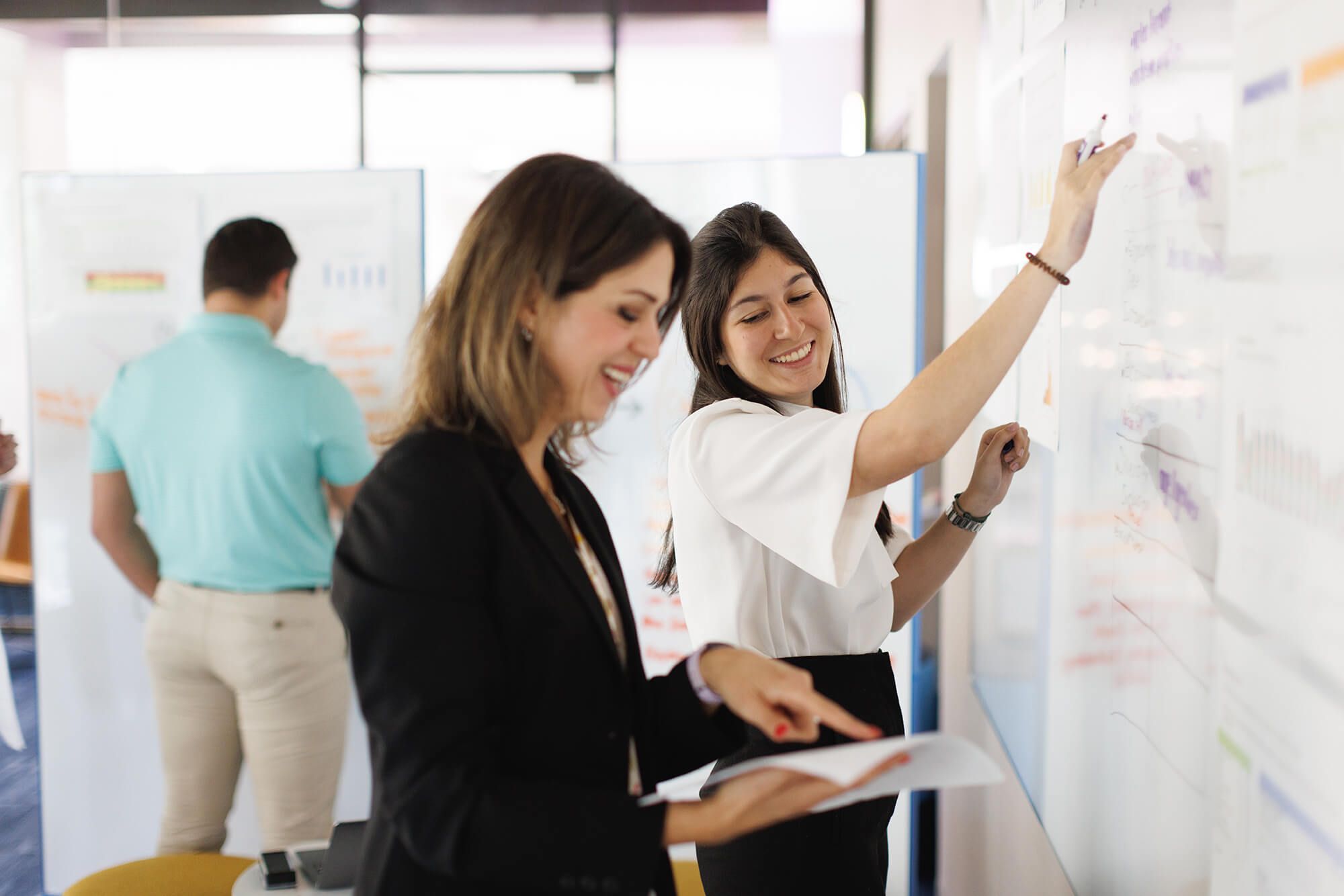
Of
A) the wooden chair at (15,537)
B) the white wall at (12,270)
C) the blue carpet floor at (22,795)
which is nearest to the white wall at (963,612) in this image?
the blue carpet floor at (22,795)

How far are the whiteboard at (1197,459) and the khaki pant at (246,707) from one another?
170 centimetres

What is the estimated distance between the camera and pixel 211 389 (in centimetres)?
264

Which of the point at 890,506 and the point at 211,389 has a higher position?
the point at 211,389

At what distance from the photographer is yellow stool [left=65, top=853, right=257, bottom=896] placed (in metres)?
1.93

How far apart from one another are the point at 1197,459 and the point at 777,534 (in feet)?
1.41

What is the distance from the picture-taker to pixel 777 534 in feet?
4.10

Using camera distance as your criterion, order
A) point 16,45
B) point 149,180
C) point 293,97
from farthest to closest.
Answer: point 293,97 < point 16,45 < point 149,180

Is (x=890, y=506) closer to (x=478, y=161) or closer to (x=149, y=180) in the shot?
(x=149, y=180)

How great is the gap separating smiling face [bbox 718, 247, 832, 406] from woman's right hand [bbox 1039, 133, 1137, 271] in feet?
1.34

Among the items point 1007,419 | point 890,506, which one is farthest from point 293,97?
point 1007,419

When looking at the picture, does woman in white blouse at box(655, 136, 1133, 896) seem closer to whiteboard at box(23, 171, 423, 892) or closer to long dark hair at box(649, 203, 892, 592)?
long dark hair at box(649, 203, 892, 592)

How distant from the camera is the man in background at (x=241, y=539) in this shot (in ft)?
8.64

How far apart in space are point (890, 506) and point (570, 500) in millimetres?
1679

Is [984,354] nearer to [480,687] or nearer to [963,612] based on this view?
[480,687]
